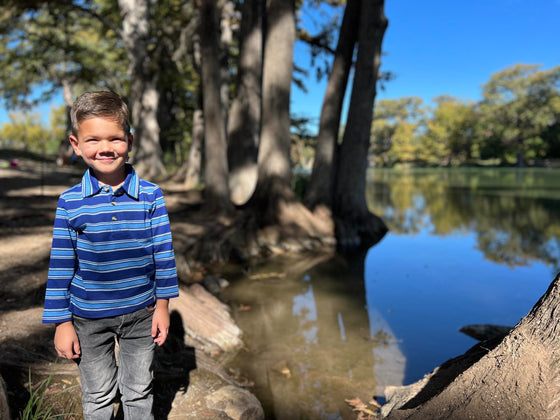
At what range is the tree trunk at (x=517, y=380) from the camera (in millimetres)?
2033

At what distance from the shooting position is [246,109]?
40.3 ft

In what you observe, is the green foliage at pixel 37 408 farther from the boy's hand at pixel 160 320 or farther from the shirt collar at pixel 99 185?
the shirt collar at pixel 99 185

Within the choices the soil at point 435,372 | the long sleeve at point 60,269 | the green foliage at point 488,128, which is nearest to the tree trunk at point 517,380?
the soil at point 435,372

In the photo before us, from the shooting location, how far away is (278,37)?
1058 cm

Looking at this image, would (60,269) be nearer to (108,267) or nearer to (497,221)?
(108,267)

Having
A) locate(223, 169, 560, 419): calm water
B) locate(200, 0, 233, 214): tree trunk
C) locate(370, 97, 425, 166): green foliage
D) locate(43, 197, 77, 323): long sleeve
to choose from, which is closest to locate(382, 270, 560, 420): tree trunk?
locate(223, 169, 560, 419): calm water

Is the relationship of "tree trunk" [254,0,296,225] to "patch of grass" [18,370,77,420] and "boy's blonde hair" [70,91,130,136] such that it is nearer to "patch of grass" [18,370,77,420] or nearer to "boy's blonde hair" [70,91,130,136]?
"patch of grass" [18,370,77,420]

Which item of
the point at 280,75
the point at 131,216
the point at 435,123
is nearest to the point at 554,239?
the point at 280,75

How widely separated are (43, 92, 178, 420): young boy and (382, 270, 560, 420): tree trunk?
1.69 meters

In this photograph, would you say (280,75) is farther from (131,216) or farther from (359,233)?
(131,216)

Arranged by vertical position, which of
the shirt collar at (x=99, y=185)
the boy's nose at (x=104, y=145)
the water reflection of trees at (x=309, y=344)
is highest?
the boy's nose at (x=104, y=145)

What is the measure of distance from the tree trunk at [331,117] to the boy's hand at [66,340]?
9817 millimetres

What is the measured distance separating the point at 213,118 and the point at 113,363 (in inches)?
304

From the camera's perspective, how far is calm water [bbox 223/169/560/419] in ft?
13.3
